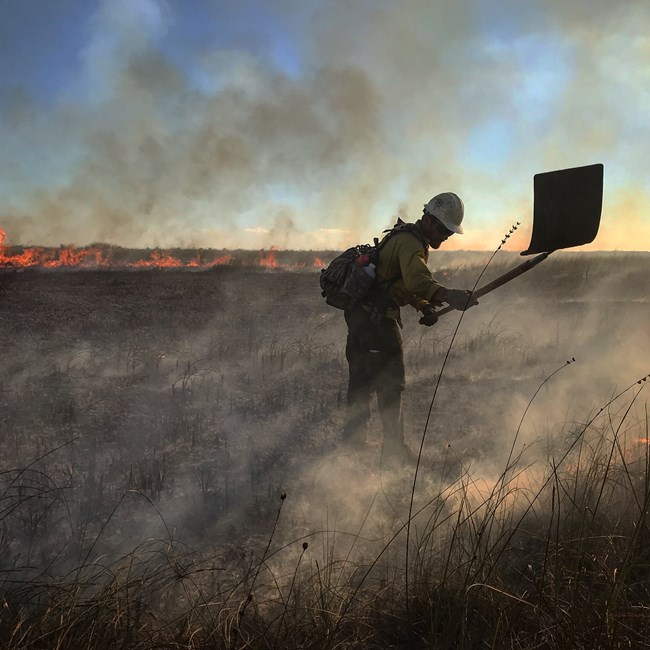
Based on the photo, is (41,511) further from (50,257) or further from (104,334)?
(50,257)

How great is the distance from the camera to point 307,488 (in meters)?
3.51

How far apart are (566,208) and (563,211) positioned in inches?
1.2

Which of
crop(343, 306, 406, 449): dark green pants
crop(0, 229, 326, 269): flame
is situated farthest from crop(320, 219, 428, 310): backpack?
crop(0, 229, 326, 269): flame

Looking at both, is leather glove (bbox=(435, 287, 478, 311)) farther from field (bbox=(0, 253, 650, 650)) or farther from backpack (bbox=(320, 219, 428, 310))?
field (bbox=(0, 253, 650, 650))

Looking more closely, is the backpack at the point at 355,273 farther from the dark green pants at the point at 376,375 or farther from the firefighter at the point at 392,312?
the dark green pants at the point at 376,375

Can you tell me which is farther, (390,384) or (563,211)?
(390,384)

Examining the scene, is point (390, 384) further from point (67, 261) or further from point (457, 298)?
point (67, 261)

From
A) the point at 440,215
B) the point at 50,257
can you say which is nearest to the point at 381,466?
the point at 440,215

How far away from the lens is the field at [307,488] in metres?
1.88

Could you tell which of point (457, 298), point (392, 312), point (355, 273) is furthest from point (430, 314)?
point (355, 273)

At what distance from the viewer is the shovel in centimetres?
347

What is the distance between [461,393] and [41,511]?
4.66 meters

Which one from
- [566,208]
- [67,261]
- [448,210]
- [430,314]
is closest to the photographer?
[566,208]

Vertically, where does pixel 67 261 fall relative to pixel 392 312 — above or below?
above
